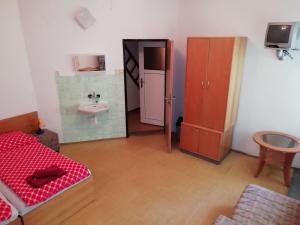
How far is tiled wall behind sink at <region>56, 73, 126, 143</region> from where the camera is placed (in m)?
4.17

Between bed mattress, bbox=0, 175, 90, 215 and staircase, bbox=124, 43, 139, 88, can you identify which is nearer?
bed mattress, bbox=0, 175, 90, 215

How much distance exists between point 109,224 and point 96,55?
2.85 meters

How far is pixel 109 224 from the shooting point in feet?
8.48

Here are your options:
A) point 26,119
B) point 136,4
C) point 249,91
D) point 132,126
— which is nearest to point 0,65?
point 26,119

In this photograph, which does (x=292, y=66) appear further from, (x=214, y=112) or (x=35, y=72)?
(x=35, y=72)

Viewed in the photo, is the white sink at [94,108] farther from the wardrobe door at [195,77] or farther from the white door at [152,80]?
the wardrobe door at [195,77]

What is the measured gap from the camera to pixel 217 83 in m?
3.49

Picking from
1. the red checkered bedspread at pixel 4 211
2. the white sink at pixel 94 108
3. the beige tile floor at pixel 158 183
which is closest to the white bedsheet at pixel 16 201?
the red checkered bedspread at pixel 4 211

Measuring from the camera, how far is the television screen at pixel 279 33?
10.1ft

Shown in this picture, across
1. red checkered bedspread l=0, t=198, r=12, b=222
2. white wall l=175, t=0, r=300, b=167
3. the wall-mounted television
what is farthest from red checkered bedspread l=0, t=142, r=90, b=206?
the wall-mounted television

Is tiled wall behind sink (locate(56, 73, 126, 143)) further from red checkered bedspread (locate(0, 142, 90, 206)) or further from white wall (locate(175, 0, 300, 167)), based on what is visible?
white wall (locate(175, 0, 300, 167))

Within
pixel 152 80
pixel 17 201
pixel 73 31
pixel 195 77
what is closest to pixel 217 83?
pixel 195 77

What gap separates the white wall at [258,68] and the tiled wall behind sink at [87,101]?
6.45 ft

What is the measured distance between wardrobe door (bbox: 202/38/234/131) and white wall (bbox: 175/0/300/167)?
2.04ft
